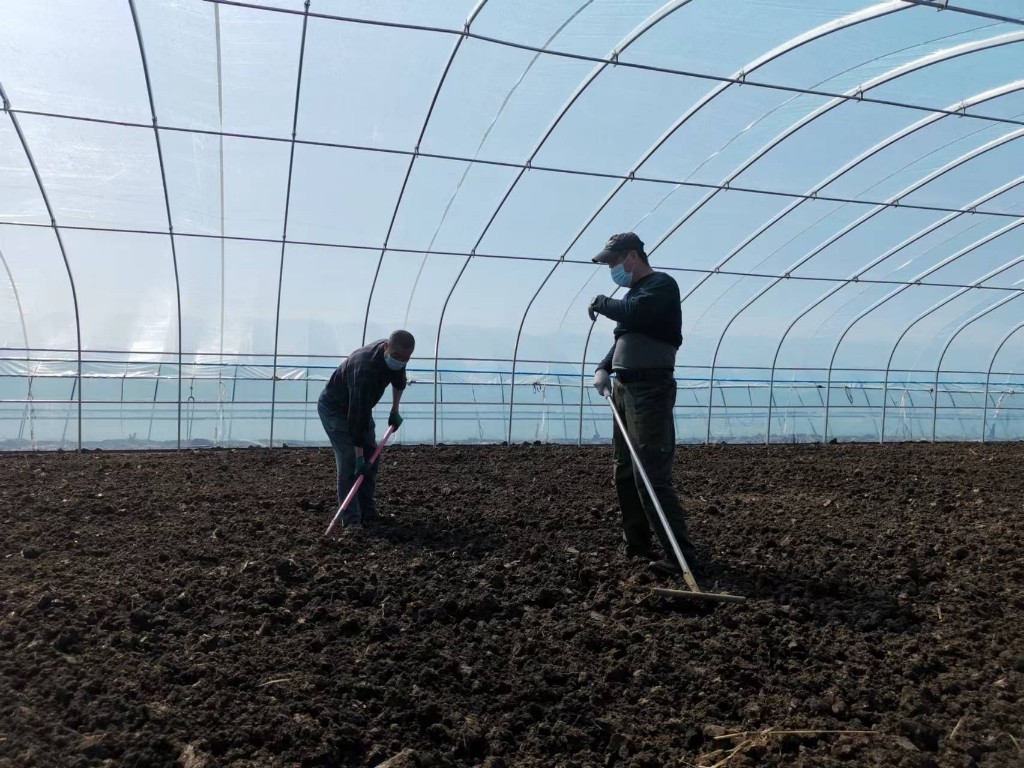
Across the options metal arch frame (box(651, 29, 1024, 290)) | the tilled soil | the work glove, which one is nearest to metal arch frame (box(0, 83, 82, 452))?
the tilled soil

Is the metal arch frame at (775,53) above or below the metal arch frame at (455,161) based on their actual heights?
above

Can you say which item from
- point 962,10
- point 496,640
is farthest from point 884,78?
point 496,640

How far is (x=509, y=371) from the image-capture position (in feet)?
56.6

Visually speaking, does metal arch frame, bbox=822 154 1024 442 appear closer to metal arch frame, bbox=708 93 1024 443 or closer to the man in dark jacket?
metal arch frame, bbox=708 93 1024 443

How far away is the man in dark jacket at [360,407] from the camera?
21.3 feet

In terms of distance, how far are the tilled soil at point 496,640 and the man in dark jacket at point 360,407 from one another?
336 mm

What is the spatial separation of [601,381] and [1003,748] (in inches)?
126

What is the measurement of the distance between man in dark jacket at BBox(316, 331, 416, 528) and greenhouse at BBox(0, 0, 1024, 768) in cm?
5

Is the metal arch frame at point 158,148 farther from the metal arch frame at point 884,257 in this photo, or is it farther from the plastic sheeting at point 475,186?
the metal arch frame at point 884,257

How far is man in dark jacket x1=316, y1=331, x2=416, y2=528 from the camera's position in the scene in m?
6.48

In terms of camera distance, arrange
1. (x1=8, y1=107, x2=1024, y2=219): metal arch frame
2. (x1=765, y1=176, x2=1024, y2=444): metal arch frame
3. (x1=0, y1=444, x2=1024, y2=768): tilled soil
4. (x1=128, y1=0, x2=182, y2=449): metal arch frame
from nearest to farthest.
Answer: (x1=0, y1=444, x2=1024, y2=768): tilled soil
(x1=128, y1=0, x2=182, y2=449): metal arch frame
(x1=8, y1=107, x2=1024, y2=219): metal arch frame
(x1=765, y1=176, x2=1024, y2=444): metal arch frame

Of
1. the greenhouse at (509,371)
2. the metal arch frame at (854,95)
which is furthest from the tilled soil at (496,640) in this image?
the metal arch frame at (854,95)

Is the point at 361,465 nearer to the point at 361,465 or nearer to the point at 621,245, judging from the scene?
the point at 361,465

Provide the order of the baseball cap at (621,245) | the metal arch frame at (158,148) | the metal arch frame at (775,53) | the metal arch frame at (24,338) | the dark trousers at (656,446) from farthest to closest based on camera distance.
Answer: the metal arch frame at (24,338)
the metal arch frame at (158,148)
the metal arch frame at (775,53)
the baseball cap at (621,245)
the dark trousers at (656,446)
